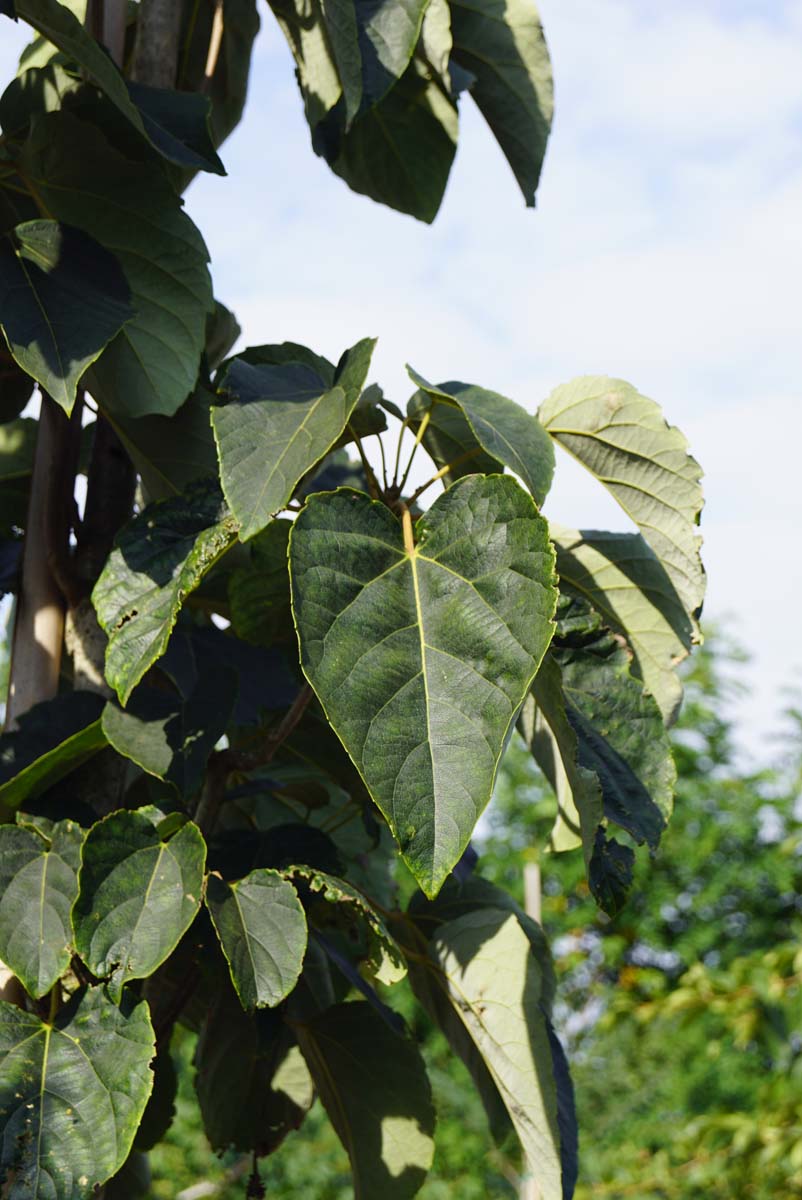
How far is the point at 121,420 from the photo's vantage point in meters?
0.97

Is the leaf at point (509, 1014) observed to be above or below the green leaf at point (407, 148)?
below

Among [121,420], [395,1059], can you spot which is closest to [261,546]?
[121,420]

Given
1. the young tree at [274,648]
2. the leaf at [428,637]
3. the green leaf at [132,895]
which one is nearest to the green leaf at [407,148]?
the young tree at [274,648]

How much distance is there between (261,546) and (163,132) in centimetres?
30

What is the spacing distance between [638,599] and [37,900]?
477 millimetres

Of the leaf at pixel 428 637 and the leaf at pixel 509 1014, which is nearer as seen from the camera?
the leaf at pixel 428 637

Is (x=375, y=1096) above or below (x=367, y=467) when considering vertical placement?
below

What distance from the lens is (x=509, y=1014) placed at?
34.5 inches

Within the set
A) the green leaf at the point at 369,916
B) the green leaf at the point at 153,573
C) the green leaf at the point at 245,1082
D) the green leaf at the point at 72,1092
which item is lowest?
the green leaf at the point at 72,1092

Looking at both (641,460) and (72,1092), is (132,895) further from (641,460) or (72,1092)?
(641,460)

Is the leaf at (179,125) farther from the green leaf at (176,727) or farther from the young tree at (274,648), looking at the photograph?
the green leaf at (176,727)

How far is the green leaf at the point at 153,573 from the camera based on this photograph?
0.77m

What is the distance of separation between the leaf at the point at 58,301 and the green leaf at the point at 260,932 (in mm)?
326

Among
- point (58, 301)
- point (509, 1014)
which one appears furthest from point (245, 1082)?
point (58, 301)
